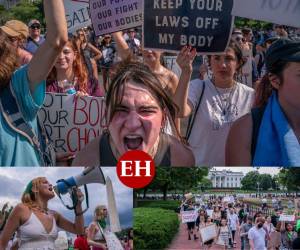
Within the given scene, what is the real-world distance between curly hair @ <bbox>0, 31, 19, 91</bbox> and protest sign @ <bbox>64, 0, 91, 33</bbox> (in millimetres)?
370

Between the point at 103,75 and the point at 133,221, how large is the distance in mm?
903

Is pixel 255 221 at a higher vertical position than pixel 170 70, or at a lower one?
lower

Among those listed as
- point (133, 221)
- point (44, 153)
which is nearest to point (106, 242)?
point (133, 221)

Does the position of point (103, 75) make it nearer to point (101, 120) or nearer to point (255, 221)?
point (101, 120)

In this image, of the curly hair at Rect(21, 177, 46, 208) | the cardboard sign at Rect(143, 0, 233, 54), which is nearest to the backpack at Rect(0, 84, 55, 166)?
the curly hair at Rect(21, 177, 46, 208)

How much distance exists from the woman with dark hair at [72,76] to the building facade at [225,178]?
0.83m

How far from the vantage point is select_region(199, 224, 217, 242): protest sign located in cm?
554

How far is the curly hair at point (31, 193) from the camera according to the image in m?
5.43

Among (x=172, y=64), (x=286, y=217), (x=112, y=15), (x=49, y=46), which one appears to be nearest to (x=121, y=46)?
(x=112, y=15)

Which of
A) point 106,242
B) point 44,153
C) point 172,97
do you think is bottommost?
point 106,242

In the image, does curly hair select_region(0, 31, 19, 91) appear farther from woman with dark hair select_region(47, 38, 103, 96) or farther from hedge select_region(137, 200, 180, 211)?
hedge select_region(137, 200, 180, 211)

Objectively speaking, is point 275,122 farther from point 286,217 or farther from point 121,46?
point 121,46

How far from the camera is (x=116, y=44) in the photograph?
18.6 feet

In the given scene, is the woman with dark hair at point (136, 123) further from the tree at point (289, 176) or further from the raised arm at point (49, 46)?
the tree at point (289, 176)
